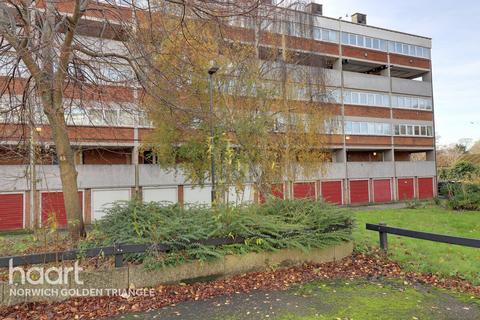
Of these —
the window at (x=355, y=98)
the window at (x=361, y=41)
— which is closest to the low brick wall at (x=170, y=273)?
the window at (x=355, y=98)

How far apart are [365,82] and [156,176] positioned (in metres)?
20.4

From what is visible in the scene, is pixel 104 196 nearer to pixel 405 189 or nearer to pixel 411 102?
pixel 405 189

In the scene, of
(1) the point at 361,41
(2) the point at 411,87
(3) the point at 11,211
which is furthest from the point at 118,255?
(2) the point at 411,87

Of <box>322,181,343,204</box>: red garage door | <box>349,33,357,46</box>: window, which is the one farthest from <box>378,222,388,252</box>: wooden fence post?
<box>349,33,357,46</box>: window

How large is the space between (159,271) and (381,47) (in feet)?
113

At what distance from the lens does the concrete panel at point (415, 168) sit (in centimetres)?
3394

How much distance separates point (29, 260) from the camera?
519cm

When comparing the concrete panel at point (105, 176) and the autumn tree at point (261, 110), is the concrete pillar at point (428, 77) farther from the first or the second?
the concrete panel at point (105, 176)

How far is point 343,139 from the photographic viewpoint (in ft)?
101

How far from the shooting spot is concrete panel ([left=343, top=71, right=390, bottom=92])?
1234 inches

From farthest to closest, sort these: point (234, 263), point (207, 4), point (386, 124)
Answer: point (386, 124), point (234, 263), point (207, 4)

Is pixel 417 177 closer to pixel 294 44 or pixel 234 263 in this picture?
pixel 294 44

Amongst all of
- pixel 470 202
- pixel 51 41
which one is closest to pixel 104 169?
pixel 51 41

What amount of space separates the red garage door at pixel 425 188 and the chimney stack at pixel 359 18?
1672 cm
